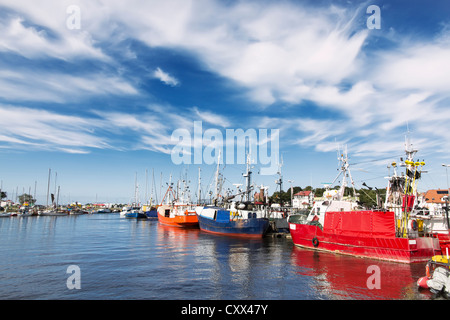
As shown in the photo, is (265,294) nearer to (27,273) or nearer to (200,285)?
(200,285)

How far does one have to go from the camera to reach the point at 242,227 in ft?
153

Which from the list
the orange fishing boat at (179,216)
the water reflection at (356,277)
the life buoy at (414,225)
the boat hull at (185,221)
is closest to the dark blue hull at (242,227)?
the boat hull at (185,221)

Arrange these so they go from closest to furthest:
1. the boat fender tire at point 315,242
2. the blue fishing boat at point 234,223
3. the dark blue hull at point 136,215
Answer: the boat fender tire at point 315,242, the blue fishing boat at point 234,223, the dark blue hull at point 136,215

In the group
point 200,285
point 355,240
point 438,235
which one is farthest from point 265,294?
point 438,235

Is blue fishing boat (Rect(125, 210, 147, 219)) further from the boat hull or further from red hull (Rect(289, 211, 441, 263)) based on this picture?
red hull (Rect(289, 211, 441, 263))

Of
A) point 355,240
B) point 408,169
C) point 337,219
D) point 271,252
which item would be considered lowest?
point 271,252

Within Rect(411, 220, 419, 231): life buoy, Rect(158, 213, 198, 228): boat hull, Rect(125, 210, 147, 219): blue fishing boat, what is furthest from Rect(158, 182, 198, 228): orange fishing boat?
Rect(411, 220, 419, 231): life buoy

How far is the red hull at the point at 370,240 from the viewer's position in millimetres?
23797

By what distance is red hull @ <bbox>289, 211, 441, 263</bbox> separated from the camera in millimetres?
23797

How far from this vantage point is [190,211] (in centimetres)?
6812

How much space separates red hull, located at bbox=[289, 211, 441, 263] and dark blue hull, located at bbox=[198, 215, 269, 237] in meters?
13.8

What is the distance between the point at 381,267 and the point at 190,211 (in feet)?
166

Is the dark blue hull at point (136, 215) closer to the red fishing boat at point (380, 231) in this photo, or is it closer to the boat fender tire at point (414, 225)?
the red fishing boat at point (380, 231)
